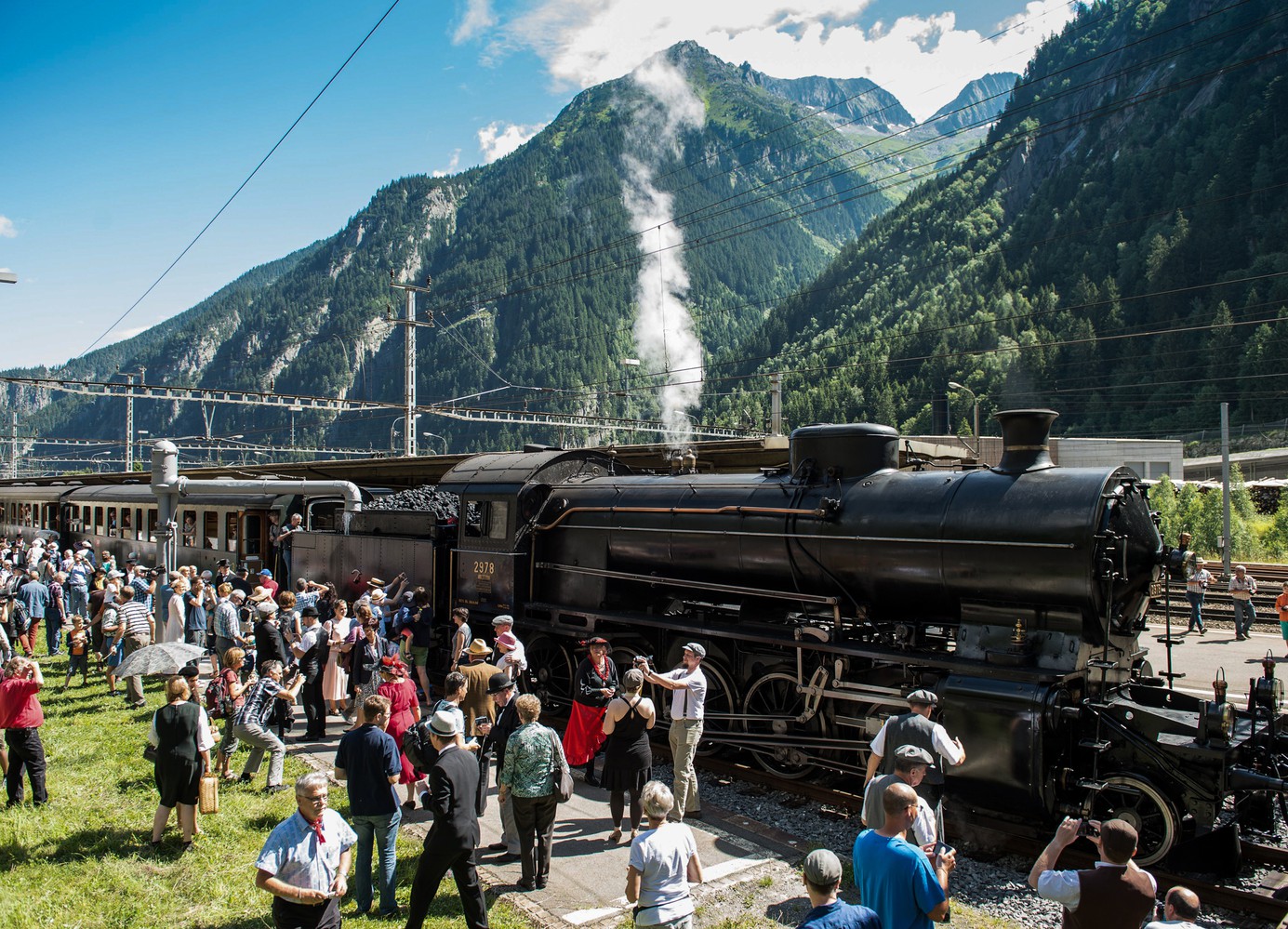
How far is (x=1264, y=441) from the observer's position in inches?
2441

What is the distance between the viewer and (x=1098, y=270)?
96500mm

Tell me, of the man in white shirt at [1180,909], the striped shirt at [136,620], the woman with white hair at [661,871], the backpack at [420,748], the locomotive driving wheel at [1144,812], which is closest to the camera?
the man in white shirt at [1180,909]

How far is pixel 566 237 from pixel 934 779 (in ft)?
638

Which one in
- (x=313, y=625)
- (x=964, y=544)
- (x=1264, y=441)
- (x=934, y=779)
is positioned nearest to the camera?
(x=934, y=779)

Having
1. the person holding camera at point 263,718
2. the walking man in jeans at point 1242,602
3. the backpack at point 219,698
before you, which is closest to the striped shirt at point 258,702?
the person holding camera at point 263,718

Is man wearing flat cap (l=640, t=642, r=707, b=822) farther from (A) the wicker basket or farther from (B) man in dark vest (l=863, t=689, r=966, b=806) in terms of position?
(A) the wicker basket

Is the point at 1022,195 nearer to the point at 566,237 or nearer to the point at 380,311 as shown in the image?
the point at 566,237

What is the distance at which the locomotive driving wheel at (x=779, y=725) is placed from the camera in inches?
366

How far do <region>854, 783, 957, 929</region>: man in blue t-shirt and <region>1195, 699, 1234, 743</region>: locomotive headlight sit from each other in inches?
158

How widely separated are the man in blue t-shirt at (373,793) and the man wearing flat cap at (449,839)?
0.63 m

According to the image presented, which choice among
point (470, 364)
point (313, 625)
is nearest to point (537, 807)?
point (313, 625)

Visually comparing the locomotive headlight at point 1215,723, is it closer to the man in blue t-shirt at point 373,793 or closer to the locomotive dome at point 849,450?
the locomotive dome at point 849,450

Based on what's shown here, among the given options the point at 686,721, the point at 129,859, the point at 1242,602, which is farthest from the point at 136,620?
the point at 1242,602

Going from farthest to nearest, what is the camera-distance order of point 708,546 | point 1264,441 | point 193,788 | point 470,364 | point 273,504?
1. point 470,364
2. point 1264,441
3. point 273,504
4. point 708,546
5. point 193,788
